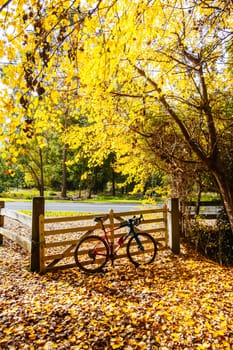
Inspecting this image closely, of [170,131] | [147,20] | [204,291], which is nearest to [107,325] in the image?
[204,291]

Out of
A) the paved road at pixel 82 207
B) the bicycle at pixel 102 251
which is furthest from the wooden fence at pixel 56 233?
the paved road at pixel 82 207

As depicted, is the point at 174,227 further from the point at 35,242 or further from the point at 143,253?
the point at 35,242

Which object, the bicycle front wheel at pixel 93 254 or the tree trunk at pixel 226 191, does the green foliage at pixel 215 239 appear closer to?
the tree trunk at pixel 226 191

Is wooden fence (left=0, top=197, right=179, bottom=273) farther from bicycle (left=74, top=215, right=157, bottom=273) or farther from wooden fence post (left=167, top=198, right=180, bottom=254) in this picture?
bicycle (left=74, top=215, right=157, bottom=273)

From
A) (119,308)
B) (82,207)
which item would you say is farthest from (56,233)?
(82,207)

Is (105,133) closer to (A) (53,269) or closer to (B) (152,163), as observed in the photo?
(B) (152,163)

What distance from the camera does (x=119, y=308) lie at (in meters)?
3.46

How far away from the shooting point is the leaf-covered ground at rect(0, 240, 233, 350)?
2.78 m

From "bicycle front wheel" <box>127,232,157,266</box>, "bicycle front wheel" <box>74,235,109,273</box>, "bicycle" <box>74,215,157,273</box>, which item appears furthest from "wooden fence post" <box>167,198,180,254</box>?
"bicycle front wheel" <box>74,235,109,273</box>

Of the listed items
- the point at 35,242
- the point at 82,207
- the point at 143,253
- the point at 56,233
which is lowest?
the point at 143,253

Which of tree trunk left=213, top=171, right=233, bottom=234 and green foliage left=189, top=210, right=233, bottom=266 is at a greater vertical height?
tree trunk left=213, top=171, right=233, bottom=234

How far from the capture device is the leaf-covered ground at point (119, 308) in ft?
9.12

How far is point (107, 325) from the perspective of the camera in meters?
3.05

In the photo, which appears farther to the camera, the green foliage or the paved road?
the paved road
